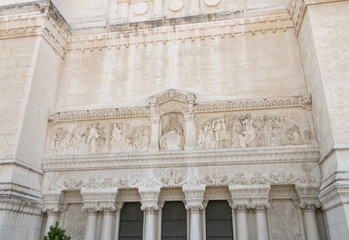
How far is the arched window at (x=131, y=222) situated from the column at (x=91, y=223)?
3.23 ft

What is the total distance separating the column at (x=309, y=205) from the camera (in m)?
9.88

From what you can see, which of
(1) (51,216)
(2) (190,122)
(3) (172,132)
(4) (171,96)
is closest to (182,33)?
(4) (171,96)

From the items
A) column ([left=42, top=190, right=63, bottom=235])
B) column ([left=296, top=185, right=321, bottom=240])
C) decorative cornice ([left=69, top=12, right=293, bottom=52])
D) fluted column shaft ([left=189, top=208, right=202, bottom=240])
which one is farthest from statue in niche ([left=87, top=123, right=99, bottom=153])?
column ([left=296, top=185, right=321, bottom=240])

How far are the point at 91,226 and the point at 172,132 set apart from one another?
448 centimetres

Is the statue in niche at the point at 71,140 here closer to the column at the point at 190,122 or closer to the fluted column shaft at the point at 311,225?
the column at the point at 190,122

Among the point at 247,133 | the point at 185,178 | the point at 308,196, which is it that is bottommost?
the point at 308,196

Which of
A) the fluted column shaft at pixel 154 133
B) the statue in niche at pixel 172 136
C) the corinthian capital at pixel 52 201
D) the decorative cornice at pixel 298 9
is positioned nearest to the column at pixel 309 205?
the statue in niche at pixel 172 136

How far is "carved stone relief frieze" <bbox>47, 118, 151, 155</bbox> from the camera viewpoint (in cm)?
1198

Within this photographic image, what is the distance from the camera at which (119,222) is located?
1152 cm

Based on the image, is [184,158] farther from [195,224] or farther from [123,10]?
[123,10]

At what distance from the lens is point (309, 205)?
10.0 metres

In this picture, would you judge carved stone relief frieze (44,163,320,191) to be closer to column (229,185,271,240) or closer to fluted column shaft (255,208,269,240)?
column (229,185,271,240)

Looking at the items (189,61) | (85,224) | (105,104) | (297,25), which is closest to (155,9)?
(189,61)

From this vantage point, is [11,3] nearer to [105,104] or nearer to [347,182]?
[105,104]
